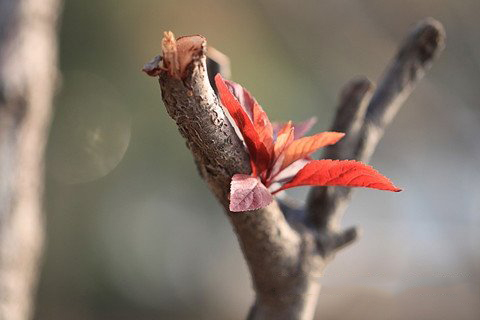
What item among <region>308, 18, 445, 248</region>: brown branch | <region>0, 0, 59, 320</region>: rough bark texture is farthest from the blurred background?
<region>308, 18, 445, 248</region>: brown branch

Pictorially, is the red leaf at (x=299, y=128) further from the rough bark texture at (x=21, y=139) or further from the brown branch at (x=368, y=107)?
the rough bark texture at (x=21, y=139)

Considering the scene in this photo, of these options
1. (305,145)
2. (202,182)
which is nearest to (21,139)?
(305,145)

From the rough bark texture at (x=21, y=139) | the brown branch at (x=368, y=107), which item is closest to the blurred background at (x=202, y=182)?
the rough bark texture at (x=21, y=139)

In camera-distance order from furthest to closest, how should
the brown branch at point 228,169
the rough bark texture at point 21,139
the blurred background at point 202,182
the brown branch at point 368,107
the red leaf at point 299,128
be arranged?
the blurred background at point 202,182 < the rough bark texture at point 21,139 < the brown branch at point 368,107 < the red leaf at point 299,128 < the brown branch at point 228,169

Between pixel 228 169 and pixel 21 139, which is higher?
pixel 21 139

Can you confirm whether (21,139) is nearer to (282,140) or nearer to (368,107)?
(368,107)

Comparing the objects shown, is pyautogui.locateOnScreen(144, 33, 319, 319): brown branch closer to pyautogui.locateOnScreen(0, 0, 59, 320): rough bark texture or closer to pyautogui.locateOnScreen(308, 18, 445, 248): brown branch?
pyautogui.locateOnScreen(308, 18, 445, 248): brown branch
